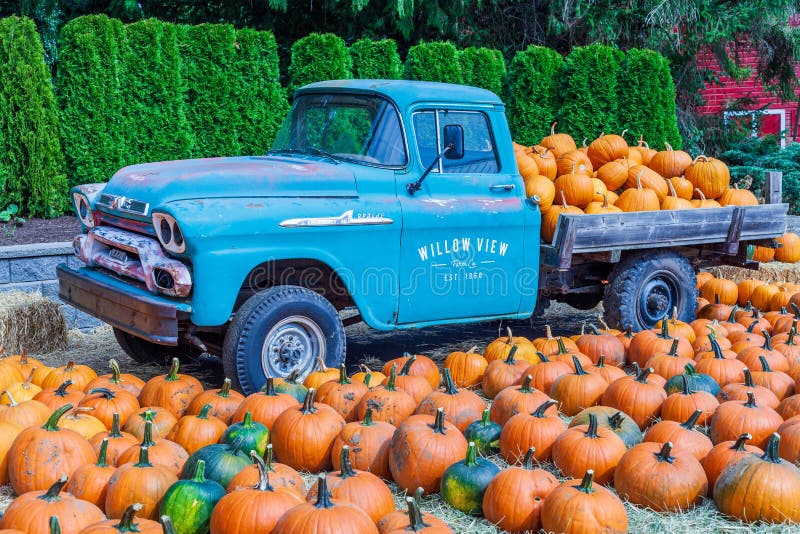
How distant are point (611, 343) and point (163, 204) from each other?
3206 mm

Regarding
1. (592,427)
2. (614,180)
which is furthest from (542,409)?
(614,180)

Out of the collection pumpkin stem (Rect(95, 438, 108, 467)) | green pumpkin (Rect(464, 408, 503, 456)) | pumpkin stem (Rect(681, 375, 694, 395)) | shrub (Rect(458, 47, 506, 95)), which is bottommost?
green pumpkin (Rect(464, 408, 503, 456))

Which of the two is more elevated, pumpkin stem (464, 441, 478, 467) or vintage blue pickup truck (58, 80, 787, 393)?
vintage blue pickup truck (58, 80, 787, 393)

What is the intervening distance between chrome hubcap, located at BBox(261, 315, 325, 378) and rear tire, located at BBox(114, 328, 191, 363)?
1.37m

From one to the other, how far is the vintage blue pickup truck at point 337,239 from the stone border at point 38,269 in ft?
5.73

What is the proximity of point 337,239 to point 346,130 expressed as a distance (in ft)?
3.32

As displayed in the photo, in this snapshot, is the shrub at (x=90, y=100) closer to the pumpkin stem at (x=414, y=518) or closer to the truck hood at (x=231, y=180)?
the truck hood at (x=231, y=180)

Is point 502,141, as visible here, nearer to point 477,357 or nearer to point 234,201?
point 477,357

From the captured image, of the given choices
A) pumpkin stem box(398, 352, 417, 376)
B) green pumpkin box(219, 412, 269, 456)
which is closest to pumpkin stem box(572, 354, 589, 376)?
pumpkin stem box(398, 352, 417, 376)

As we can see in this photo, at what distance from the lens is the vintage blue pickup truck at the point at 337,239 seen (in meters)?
5.55

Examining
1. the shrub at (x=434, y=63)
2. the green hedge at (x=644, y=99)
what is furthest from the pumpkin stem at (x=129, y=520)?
the green hedge at (x=644, y=99)

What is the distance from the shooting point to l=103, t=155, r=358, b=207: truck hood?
5637 mm

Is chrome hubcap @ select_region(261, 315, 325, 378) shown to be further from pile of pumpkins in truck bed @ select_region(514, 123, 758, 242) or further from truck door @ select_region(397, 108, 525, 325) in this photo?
pile of pumpkins in truck bed @ select_region(514, 123, 758, 242)

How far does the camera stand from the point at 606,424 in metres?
4.60
